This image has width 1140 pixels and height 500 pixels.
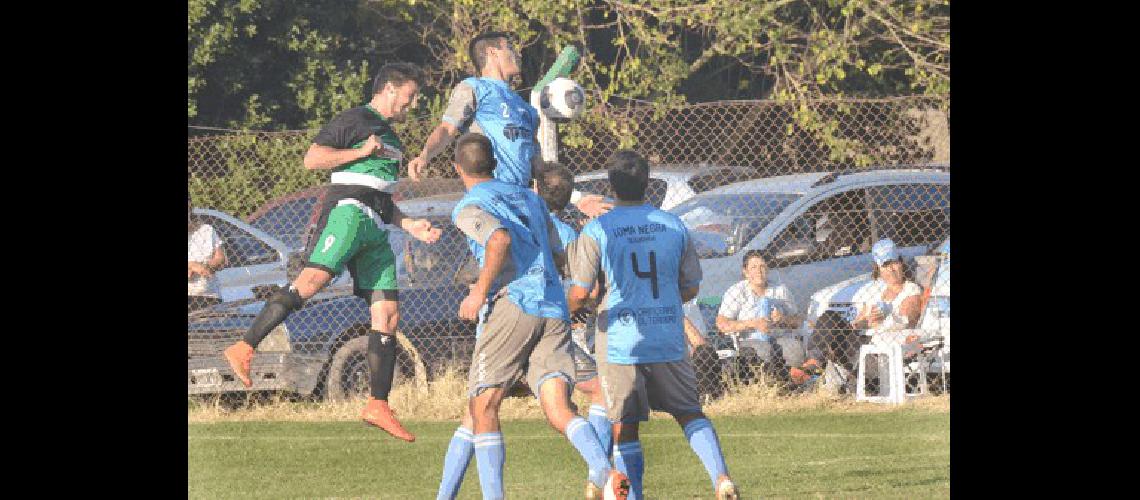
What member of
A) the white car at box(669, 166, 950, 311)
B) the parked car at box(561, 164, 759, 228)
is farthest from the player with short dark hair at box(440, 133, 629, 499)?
the parked car at box(561, 164, 759, 228)

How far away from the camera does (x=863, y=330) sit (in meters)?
12.9

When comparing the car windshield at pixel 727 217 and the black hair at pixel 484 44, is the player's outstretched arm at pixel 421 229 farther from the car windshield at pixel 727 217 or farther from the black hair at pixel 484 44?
the car windshield at pixel 727 217

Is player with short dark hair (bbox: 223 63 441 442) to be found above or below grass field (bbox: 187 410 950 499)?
above

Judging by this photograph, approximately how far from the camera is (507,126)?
8.80 m

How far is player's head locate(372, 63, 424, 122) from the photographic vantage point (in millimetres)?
8992

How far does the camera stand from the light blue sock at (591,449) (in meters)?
7.57

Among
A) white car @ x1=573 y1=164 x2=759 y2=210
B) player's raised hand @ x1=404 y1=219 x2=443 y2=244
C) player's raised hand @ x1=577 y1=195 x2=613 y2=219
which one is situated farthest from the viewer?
white car @ x1=573 y1=164 x2=759 y2=210

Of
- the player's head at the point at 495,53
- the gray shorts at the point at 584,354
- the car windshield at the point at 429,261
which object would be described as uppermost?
the player's head at the point at 495,53

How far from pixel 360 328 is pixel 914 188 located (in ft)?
14.4

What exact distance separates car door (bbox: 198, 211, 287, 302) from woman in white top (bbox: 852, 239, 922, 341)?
13.6 feet

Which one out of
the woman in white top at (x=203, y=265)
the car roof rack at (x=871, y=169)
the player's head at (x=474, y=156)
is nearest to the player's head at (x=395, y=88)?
the player's head at (x=474, y=156)

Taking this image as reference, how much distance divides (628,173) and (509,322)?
0.90 m

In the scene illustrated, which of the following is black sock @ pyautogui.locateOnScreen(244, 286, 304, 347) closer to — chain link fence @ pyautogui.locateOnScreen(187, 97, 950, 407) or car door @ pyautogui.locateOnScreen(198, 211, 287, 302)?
chain link fence @ pyautogui.locateOnScreen(187, 97, 950, 407)

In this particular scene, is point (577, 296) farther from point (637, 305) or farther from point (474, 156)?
point (474, 156)
